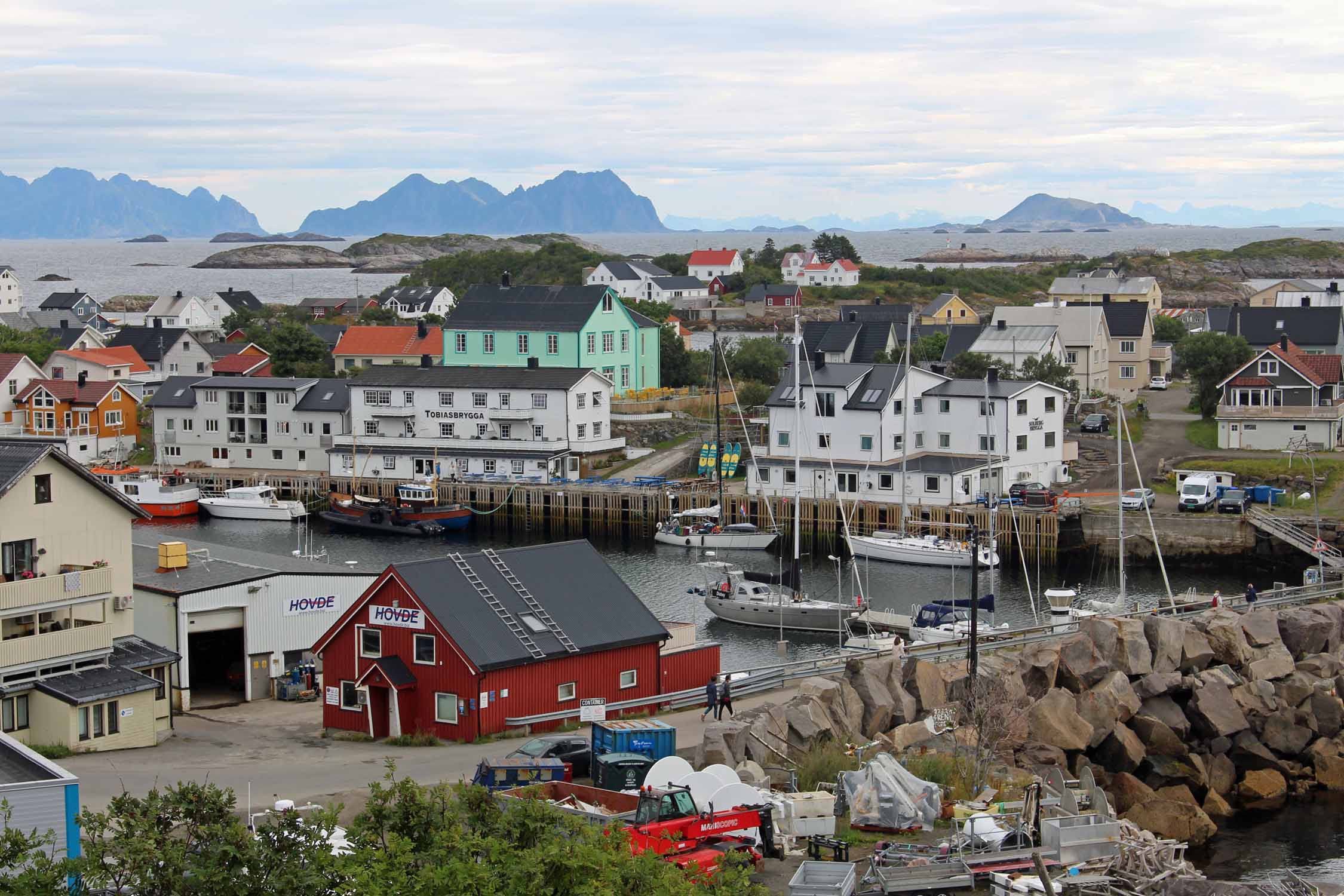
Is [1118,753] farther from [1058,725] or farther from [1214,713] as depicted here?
[1214,713]

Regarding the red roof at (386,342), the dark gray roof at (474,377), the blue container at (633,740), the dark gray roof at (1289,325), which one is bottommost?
the blue container at (633,740)

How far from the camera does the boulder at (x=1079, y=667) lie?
3203 cm

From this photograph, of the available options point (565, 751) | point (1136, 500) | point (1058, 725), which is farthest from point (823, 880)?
point (1136, 500)

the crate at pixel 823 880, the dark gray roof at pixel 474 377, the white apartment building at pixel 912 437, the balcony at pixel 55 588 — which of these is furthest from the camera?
the dark gray roof at pixel 474 377

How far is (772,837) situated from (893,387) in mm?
40328

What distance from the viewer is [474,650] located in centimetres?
2753

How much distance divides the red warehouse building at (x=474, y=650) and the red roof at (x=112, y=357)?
58.8 metres

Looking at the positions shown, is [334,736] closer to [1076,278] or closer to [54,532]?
[54,532]

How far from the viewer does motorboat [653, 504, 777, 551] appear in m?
57.7

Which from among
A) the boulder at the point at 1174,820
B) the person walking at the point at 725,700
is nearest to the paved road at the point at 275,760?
the person walking at the point at 725,700

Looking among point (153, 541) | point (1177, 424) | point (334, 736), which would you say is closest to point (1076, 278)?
point (1177, 424)

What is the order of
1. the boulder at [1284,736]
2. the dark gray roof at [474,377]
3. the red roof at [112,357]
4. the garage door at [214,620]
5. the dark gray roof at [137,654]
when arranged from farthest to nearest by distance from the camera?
1. the red roof at [112,357]
2. the dark gray roof at [474,377]
3. the boulder at [1284,736]
4. the garage door at [214,620]
5. the dark gray roof at [137,654]

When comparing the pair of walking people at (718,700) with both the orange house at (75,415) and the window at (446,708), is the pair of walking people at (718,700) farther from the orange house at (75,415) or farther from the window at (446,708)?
the orange house at (75,415)

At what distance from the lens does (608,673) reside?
29250 millimetres
